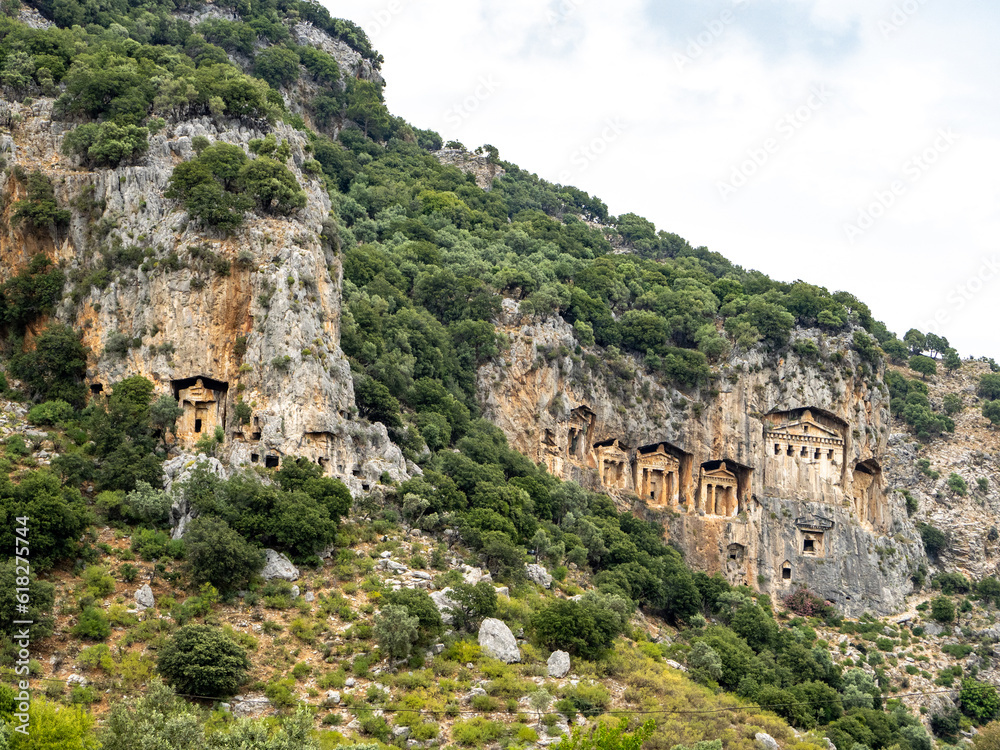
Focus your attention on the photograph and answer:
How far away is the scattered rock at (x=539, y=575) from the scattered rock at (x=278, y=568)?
13.8m

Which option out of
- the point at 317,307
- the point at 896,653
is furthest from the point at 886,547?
the point at 317,307

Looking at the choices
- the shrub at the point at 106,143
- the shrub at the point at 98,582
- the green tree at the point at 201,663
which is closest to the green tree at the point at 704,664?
the green tree at the point at 201,663

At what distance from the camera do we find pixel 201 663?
3728 cm

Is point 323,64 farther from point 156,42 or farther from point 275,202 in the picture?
point 275,202

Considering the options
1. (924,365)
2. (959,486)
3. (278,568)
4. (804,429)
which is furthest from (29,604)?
(924,365)

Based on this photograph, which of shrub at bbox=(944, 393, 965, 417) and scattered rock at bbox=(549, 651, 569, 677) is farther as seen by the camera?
shrub at bbox=(944, 393, 965, 417)

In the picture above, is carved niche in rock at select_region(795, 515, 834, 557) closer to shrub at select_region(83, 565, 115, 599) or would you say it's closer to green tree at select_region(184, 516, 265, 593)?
green tree at select_region(184, 516, 265, 593)

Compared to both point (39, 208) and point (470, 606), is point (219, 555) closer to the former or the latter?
point (470, 606)

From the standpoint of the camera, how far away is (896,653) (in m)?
76.2

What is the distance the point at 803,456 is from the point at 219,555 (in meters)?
56.7

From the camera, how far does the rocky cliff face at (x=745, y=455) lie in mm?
78375

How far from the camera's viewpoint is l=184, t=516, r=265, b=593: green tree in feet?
142

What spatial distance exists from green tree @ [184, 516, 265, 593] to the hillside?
209 millimetres

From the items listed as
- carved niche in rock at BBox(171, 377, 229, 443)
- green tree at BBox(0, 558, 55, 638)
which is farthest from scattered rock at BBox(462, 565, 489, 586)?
green tree at BBox(0, 558, 55, 638)
